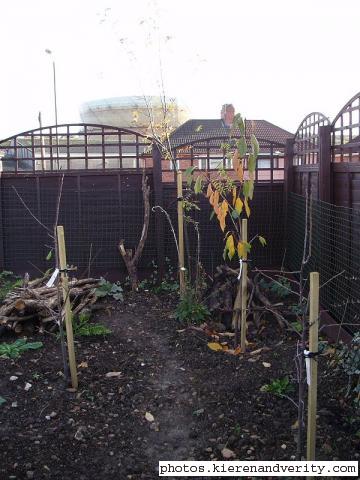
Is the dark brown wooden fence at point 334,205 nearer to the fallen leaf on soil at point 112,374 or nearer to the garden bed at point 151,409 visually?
the garden bed at point 151,409

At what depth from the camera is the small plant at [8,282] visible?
654 cm

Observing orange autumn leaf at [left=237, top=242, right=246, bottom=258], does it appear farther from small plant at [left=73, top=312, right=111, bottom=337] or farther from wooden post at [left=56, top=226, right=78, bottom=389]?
small plant at [left=73, top=312, right=111, bottom=337]

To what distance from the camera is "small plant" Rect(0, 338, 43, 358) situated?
457 centimetres

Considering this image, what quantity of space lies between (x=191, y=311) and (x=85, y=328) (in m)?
1.08

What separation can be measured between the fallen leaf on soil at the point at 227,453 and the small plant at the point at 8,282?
4009 millimetres

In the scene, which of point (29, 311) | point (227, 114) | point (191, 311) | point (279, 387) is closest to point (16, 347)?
point (29, 311)

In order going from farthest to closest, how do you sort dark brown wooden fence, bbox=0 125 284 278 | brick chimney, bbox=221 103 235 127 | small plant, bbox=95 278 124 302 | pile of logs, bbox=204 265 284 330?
brick chimney, bbox=221 103 235 127, dark brown wooden fence, bbox=0 125 284 278, small plant, bbox=95 278 124 302, pile of logs, bbox=204 265 284 330

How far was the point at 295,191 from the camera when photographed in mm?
6824

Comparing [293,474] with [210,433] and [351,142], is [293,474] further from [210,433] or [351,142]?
[351,142]

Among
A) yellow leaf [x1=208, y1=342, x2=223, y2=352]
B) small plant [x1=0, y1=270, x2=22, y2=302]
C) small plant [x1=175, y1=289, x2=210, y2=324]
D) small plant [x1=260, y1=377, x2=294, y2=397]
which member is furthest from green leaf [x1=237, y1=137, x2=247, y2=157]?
small plant [x1=0, y1=270, x2=22, y2=302]

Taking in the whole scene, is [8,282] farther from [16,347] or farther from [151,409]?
[151,409]

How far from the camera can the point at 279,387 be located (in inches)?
149

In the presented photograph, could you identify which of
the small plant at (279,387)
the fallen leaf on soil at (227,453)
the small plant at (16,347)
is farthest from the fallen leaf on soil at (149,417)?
the small plant at (16,347)

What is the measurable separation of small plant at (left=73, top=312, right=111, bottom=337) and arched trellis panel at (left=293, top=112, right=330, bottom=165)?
2878 millimetres
